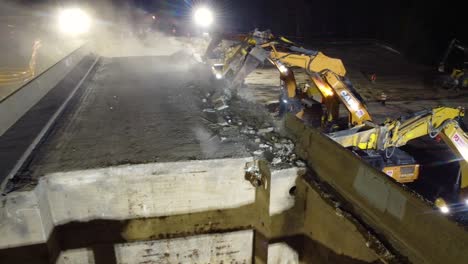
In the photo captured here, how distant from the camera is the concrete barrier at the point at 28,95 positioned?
531 cm

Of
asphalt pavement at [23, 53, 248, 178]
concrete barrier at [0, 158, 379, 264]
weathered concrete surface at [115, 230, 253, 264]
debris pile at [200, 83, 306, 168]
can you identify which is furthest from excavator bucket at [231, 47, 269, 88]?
weathered concrete surface at [115, 230, 253, 264]

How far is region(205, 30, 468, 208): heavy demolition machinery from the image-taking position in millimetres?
4691

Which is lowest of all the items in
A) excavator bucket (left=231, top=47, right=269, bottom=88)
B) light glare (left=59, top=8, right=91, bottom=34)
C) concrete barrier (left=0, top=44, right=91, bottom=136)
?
concrete barrier (left=0, top=44, right=91, bottom=136)

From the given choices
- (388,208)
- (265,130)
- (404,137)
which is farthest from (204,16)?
(388,208)

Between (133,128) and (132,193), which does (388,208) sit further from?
(133,128)

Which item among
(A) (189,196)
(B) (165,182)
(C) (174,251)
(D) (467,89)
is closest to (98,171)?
(B) (165,182)

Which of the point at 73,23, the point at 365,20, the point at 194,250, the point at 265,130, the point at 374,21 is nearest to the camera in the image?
the point at 194,250

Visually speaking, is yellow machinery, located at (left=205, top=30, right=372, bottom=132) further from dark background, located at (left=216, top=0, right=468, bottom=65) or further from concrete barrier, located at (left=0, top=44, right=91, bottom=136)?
dark background, located at (left=216, top=0, right=468, bottom=65)

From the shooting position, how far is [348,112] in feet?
19.4

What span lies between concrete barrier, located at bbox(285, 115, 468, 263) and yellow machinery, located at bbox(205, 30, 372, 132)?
1.69 m

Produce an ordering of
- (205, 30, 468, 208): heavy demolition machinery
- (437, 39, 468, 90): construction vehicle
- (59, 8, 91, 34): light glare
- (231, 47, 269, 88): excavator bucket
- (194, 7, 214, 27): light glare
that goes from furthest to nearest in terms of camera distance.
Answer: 1. (59, 8, 91, 34): light glare
2. (194, 7, 214, 27): light glare
3. (437, 39, 468, 90): construction vehicle
4. (231, 47, 269, 88): excavator bucket
5. (205, 30, 468, 208): heavy demolition machinery

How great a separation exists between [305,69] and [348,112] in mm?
1219

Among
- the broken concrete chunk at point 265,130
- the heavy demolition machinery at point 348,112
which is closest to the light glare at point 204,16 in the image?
the heavy demolition machinery at point 348,112

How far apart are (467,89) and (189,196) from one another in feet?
46.0
